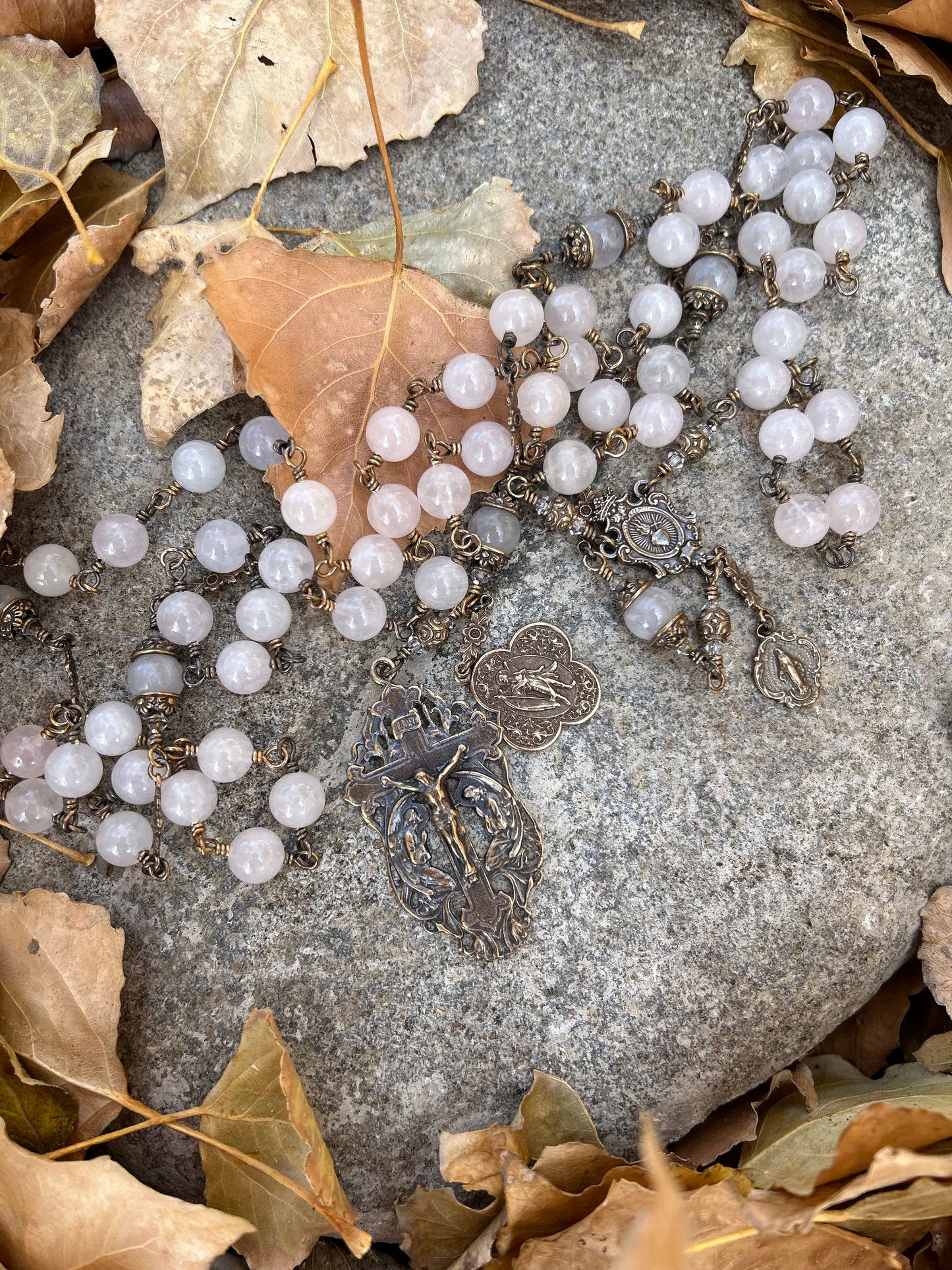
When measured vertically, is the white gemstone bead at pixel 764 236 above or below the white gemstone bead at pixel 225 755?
above

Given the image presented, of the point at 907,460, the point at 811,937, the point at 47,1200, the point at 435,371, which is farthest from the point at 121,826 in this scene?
the point at 907,460

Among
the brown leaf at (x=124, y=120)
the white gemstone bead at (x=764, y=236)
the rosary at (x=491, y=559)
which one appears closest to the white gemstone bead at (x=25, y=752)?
the rosary at (x=491, y=559)

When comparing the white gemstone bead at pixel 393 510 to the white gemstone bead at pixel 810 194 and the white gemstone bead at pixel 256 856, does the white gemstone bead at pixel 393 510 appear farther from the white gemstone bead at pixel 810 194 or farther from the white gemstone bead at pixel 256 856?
the white gemstone bead at pixel 810 194

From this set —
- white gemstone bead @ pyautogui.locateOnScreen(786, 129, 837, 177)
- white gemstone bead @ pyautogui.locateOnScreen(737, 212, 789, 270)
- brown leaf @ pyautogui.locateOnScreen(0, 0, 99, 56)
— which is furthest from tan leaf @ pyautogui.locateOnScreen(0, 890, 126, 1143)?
white gemstone bead @ pyautogui.locateOnScreen(786, 129, 837, 177)

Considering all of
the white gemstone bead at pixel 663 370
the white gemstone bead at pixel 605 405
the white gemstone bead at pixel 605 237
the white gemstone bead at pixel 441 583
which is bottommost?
the white gemstone bead at pixel 441 583

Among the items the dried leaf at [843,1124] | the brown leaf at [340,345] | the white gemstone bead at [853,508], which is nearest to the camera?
the dried leaf at [843,1124]

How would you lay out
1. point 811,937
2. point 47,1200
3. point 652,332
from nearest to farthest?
point 47,1200, point 811,937, point 652,332

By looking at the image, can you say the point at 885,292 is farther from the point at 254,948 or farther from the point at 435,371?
the point at 254,948
